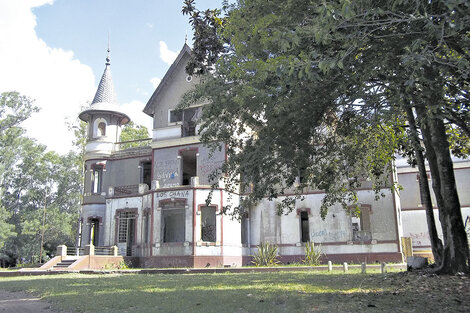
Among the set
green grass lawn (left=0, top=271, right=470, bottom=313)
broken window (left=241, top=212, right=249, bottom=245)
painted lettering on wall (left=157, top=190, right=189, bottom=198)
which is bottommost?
green grass lawn (left=0, top=271, right=470, bottom=313)

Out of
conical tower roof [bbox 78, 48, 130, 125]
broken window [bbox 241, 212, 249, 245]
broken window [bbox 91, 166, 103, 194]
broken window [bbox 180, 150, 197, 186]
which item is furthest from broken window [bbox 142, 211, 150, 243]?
conical tower roof [bbox 78, 48, 130, 125]

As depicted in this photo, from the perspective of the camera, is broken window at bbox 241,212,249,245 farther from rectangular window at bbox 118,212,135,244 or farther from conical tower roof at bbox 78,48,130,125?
conical tower roof at bbox 78,48,130,125

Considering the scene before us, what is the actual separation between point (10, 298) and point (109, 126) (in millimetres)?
22124

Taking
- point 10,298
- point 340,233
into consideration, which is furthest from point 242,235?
point 10,298

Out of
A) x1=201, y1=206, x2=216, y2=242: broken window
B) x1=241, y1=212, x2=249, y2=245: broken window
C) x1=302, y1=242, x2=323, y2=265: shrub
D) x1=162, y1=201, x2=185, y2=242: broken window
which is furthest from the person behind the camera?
x1=162, y1=201, x2=185, y2=242: broken window

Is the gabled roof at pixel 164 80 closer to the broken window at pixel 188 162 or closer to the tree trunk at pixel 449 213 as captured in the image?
the broken window at pixel 188 162

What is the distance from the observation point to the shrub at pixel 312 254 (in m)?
24.3

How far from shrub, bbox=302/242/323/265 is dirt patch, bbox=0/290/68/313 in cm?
1636

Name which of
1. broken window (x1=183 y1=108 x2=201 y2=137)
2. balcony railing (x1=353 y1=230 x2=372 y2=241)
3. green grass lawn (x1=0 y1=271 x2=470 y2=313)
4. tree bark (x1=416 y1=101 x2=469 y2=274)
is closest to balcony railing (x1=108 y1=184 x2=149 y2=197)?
broken window (x1=183 y1=108 x2=201 y2=137)

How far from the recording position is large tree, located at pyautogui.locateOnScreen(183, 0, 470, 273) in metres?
6.30

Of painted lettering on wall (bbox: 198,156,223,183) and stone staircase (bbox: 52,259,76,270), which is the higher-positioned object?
painted lettering on wall (bbox: 198,156,223,183)

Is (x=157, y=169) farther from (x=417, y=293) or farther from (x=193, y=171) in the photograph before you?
(x=417, y=293)

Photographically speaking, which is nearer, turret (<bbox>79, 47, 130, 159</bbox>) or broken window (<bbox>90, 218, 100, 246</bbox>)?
broken window (<bbox>90, 218, 100, 246</bbox>)

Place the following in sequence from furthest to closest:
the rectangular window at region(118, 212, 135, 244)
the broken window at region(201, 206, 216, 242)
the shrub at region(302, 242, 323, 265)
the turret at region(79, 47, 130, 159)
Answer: the turret at region(79, 47, 130, 159), the rectangular window at region(118, 212, 135, 244), the broken window at region(201, 206, 216, 242), the shrub at region(302, 242, 323, 265)
